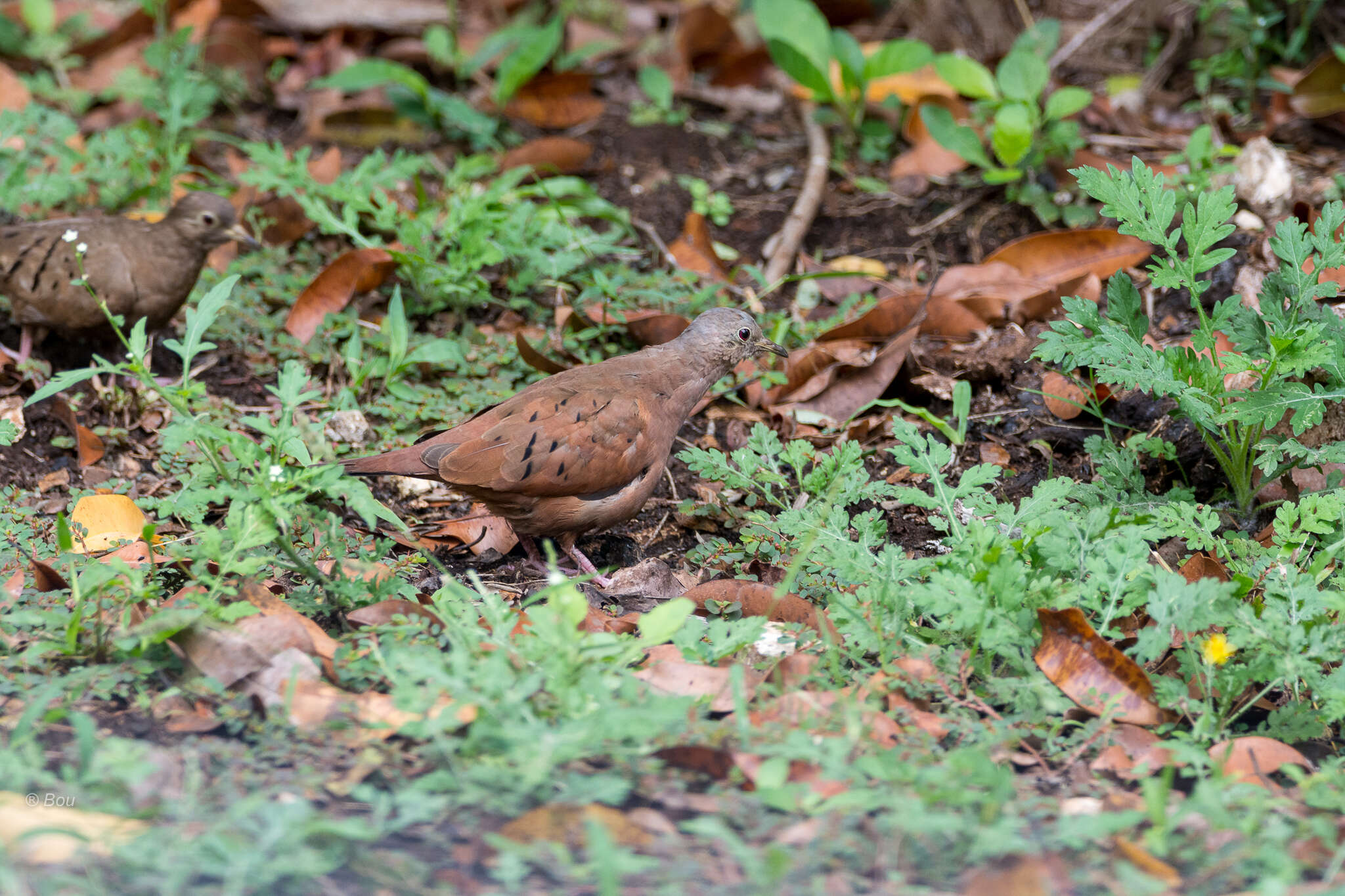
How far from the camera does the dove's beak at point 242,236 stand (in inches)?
215

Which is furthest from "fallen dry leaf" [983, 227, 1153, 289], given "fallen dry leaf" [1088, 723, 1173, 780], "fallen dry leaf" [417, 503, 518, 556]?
"fallen dry leaf" [1088, 723, 1173, 780]

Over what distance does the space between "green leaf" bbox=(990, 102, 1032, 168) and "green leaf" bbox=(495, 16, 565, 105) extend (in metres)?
2.66

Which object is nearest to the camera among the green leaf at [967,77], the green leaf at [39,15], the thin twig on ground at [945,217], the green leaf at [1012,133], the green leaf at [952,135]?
the green leaf at [1012,133]

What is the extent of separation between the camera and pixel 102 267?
194 inches

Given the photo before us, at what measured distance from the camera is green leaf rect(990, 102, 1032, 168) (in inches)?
226

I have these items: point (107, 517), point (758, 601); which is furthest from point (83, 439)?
point (758, 601)

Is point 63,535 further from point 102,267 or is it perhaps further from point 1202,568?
point 1202,568

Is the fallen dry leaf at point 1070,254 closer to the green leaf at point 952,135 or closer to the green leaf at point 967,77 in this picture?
the green leaf at point 952,135

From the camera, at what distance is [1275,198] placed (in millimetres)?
5523

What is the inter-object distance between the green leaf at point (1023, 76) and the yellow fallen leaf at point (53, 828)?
5.25 meters

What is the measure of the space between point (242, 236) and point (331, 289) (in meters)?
0.62

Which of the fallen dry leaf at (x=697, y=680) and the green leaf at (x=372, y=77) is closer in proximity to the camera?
the fallen dry leaf at (x=697, y=680)

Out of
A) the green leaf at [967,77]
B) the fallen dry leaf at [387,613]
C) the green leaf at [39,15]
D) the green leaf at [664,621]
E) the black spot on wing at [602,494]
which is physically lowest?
the black spot on wing at [602,494]

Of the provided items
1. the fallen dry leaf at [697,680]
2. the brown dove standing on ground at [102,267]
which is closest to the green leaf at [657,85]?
the brown dove standing on ground at [102,267]
